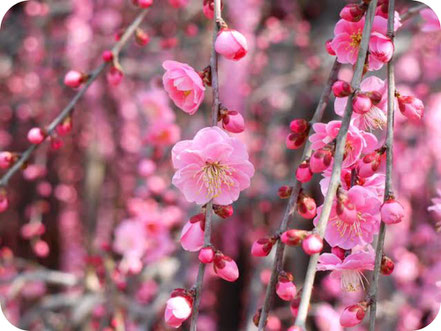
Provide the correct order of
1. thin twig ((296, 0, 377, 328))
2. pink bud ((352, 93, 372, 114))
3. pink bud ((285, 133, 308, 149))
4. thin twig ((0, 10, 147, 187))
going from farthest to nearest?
thin twig ((0, 10, 147, 187)), pink bud ((285, 133, 308, 149)), pink bud ((352, 93, 372, 114)), thin twig ((296, 0, 377, 328))

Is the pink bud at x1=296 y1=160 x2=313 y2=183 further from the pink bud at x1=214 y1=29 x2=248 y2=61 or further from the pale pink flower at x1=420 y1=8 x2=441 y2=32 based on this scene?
the pale pink flower at x1=420 y1=8 x2=441 y2=32

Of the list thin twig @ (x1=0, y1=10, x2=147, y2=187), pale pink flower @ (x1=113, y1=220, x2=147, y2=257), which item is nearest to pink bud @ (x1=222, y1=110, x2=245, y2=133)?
thin twig @ (x1=0, y1=10, x2=147, y2=187)

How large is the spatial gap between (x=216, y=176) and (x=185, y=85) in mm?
129

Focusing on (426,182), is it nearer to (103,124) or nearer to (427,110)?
(427,110)

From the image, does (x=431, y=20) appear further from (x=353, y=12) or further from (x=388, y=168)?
(x=388, y=168)

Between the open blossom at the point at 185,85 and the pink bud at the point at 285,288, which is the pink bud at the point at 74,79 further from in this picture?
the pink bud at the point at 285,288

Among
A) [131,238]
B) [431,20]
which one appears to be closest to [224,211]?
[431,20]

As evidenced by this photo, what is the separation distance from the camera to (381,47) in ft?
2.42

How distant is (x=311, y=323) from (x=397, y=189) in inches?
27.1

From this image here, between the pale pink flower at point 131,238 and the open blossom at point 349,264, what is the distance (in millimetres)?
1137

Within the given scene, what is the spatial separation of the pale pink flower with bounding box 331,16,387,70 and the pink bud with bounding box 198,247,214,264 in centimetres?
32

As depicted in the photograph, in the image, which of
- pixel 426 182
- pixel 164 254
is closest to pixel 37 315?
pixel 164 254

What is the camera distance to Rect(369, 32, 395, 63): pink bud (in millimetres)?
732

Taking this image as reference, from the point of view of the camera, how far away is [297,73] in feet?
6.97
